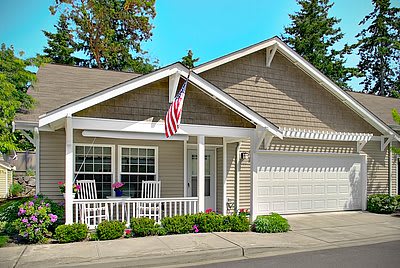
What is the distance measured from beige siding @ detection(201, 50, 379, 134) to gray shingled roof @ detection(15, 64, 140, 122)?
151 inches

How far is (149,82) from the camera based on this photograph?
28.8ft

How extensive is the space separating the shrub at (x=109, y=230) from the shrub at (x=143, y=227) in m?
0.32

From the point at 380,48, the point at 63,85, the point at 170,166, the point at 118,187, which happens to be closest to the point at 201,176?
the point at 170,166

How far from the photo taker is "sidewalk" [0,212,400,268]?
21.8 ft

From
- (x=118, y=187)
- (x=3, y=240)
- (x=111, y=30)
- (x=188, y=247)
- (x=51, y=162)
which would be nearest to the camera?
(x=188, y=247)

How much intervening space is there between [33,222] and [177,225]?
3.34 metres

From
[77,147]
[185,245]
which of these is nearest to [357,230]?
[185,245]

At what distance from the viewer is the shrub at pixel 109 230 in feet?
26.9

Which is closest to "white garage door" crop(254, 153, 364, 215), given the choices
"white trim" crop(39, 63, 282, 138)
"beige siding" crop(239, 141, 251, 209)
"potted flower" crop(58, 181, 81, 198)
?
"beige siding" crop(239, 141, 251, 209)

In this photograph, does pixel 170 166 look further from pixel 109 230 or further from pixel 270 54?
pixel 270 54

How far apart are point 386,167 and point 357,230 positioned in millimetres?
5865

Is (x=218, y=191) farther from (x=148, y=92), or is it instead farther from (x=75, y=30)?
(x=75, y=30)

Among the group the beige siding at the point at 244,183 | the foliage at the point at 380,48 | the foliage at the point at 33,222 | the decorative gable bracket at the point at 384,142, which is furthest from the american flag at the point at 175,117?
the foliage at the point at 380,48

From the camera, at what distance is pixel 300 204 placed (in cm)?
1233
